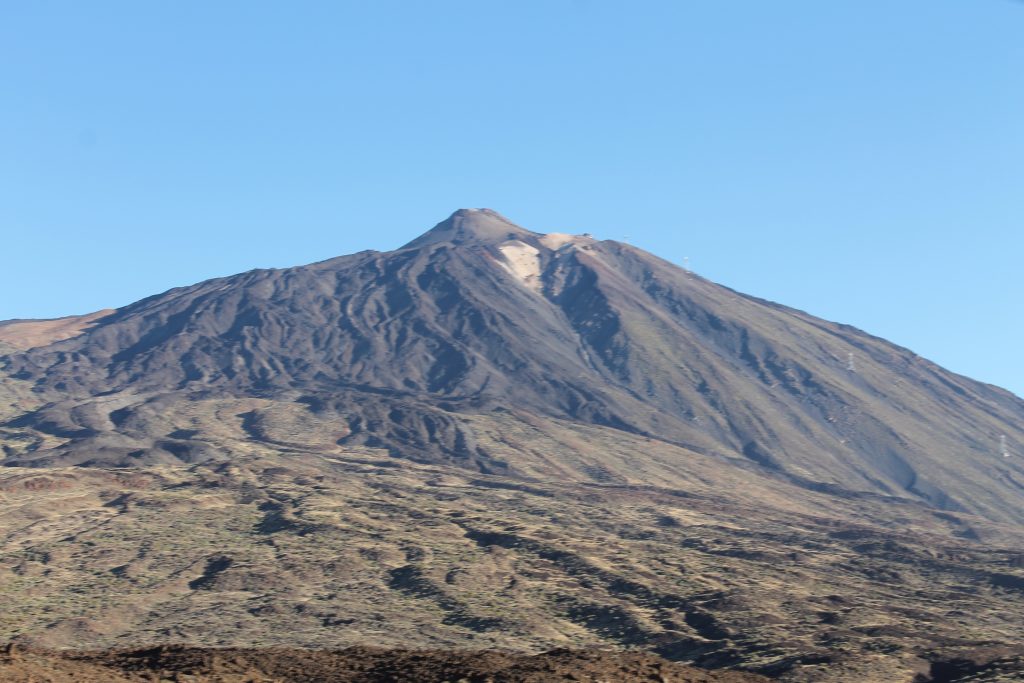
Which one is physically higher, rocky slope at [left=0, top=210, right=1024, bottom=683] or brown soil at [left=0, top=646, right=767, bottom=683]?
brown soil at [left=0, top=646, right=767, bottom=683]

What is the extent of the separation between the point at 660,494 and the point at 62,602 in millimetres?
88330

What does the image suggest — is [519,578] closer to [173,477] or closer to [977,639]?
[977,639]

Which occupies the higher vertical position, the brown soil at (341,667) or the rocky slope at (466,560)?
the brown soil at (341,667)

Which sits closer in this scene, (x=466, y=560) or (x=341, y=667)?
(x=341, y=667)

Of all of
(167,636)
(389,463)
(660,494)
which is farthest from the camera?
(389,463)

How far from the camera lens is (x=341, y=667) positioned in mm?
37500

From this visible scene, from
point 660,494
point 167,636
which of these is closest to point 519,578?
point 167,636

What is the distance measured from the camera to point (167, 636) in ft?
217

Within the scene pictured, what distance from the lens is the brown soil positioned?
34.3m

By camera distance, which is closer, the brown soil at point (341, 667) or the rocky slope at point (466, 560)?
the brown soil at point (341, 667)

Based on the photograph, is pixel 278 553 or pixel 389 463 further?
pixel 389 463

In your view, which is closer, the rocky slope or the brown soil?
the brown soil

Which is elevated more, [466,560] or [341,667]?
[341,667]

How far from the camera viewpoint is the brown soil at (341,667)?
1352 inches
